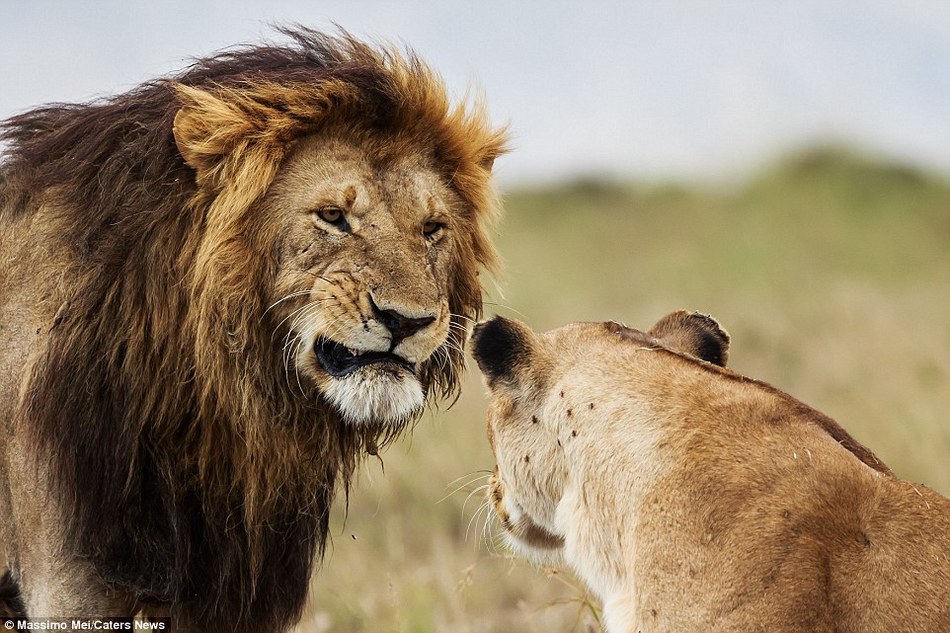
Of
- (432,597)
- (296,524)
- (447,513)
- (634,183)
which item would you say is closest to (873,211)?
(634,183)

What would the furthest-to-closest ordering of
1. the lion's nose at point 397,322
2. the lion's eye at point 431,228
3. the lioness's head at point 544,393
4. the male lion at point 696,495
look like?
the lion's eye at point 431,228 < the lion's nose at point 397,322 < the lioness's head at point 544,393 < the male lion at point 696,495

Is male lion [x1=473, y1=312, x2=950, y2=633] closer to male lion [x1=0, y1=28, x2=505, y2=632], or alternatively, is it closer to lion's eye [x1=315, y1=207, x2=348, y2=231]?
male lion [x1=0, y1=28, x2=505, y2=632]

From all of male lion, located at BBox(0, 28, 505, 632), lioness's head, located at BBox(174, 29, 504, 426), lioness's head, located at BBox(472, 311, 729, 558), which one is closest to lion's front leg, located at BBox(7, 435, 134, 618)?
male lion, located at BBox(0, 28, 505, 632)

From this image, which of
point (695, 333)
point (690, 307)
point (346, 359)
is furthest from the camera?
point (690, 307)

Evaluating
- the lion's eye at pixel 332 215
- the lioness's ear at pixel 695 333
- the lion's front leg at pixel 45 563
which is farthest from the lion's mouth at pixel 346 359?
the lion's front leg at pixel 45 563

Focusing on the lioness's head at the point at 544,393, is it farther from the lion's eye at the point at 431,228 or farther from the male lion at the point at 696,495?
the lion's eye at the point at 431,228

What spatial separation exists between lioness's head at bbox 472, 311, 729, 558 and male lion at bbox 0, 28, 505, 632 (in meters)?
0.54

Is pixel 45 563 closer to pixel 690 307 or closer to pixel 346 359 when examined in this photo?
pixel 346 359

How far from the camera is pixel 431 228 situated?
4254 millimetres

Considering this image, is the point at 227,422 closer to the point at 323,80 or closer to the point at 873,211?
the point at 323,80

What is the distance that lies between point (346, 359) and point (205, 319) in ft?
1.54

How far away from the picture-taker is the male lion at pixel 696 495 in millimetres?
2721

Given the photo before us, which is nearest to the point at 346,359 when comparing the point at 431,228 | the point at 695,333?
the point at 431,228

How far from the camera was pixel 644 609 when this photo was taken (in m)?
2.89
